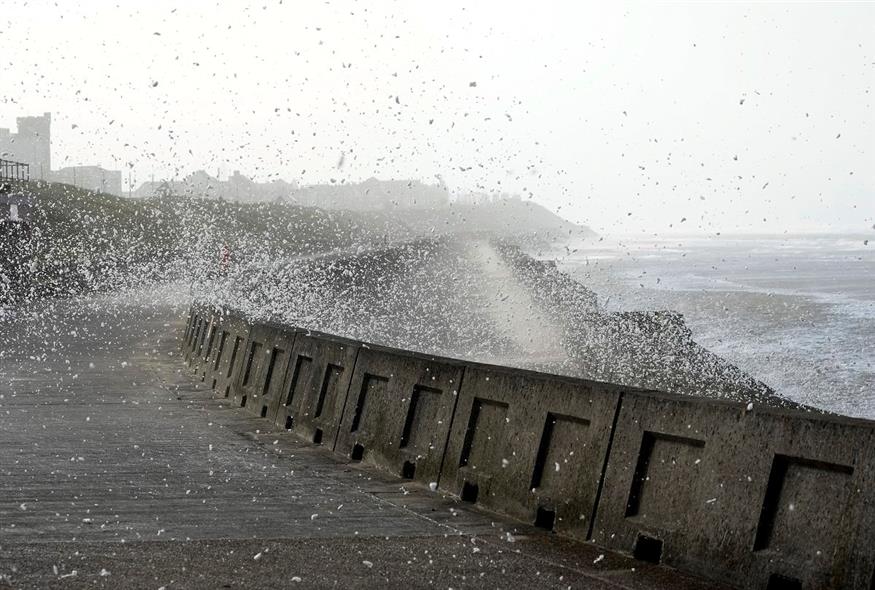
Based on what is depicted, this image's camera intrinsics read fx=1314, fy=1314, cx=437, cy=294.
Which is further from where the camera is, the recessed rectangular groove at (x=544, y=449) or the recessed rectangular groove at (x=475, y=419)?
the recessed rectangular groove at (x=475, y=419)

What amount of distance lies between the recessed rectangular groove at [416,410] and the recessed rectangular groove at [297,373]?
3.12 m

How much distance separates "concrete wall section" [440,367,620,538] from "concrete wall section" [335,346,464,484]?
26 centimetres

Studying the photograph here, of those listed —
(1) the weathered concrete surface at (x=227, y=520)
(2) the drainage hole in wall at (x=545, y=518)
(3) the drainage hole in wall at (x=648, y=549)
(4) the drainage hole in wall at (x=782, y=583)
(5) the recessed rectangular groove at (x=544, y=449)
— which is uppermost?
(5) the recessed rectangular groove at (x=544, y=449)

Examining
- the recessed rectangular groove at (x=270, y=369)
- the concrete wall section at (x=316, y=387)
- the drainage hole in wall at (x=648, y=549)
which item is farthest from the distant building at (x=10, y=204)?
the drainage hole in wall at (x=648, y=549)

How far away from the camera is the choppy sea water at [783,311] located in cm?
4122

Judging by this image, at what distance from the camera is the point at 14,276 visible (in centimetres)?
6538

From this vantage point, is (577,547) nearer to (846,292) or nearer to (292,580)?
(292,580)

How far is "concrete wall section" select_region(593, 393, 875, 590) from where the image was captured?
6.16 metres

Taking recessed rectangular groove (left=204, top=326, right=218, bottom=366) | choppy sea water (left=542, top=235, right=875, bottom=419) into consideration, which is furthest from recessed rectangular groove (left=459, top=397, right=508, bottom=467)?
choppy sea water (left=542, top=235, right=875, bottom=419)

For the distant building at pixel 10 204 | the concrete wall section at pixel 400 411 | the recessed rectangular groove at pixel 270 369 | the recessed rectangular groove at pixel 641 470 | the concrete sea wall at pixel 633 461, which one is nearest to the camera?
the concrete sea wall at pixel 633 461

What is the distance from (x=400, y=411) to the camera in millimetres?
10547

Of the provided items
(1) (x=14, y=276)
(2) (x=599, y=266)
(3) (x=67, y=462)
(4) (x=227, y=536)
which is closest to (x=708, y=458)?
(4) (x=227, y=536)

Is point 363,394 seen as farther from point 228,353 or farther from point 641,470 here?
point 228,353

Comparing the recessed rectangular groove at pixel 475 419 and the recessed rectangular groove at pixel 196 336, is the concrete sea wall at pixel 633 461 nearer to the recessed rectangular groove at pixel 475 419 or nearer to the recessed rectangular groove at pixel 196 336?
the recessed rectangular groove at pixel 475 419
